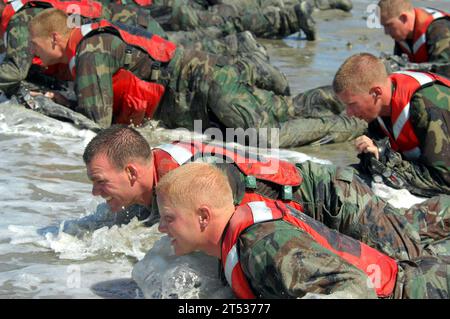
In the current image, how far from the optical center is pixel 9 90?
7.53 m

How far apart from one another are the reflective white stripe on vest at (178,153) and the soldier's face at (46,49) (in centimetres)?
255

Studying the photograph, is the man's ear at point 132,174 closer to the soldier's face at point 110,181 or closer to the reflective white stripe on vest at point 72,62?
the soldier's face at point 110,181

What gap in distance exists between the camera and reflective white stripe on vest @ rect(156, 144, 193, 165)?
441 cm

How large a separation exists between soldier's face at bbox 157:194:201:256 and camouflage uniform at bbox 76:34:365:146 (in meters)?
3.22

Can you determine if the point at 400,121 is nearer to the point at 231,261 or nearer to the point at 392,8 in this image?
the point at 392,8

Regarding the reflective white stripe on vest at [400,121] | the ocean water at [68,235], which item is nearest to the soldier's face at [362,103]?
the reflective white stripe on vest at [400,121]

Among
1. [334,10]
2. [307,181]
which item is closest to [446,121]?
[307,181]

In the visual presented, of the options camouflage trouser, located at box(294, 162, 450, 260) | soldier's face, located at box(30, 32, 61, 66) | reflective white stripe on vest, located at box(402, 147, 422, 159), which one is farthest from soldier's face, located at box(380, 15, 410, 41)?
camouflage trouser, located at box(294, 162, 450, 260)

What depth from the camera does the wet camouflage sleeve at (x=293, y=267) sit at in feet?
11.3

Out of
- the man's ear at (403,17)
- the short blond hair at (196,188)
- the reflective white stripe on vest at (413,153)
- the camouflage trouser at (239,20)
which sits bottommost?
the camouflage trouser at (239,20)

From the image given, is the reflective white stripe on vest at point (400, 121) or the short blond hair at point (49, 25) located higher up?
the short blond hair at point (49, 25)

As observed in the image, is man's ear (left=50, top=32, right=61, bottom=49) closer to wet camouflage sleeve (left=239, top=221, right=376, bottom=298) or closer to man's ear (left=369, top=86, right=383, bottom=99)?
man's ear (left=369, top=86, right=383, bottom=99)

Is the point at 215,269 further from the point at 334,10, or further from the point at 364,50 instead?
the point at 334,10

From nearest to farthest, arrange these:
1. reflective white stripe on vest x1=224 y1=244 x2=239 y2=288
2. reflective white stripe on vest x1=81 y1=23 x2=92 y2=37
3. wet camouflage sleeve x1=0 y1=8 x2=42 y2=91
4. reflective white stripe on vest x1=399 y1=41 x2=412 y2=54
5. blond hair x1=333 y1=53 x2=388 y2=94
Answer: reflective white stripe on vest x1=224 y1=244 x2=239 y2=288 < blond hair x1=333 y1=53 x2=388 y2=94 < reflective white stripe on vest x1=81 y1=23 x2=92 y2=37 < wet camouflage sleeve x1=0 y1=8 x2=42 y2=91 < reflective white stripe on vest x1=399 y1=41 x2=412 y2=54
